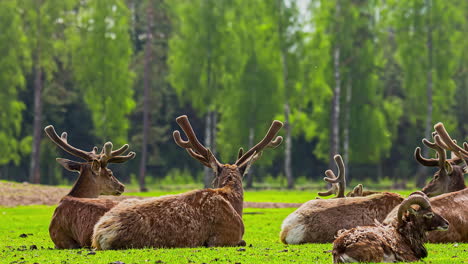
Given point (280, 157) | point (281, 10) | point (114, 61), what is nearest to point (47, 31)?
point (114, 61)

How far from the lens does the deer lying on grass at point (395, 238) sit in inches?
344

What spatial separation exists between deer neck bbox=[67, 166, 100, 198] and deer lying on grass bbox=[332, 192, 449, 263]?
4.96m

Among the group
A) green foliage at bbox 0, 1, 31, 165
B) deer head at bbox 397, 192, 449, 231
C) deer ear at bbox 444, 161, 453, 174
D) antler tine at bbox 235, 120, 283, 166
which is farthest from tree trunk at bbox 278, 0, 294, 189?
deer head at bbox 397, 192, 449, 231

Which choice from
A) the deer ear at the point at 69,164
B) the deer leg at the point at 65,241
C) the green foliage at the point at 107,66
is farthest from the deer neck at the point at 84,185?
the green foliage at the point at 107,66

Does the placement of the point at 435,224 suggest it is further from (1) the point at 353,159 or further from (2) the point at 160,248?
(1) the point at 353,159

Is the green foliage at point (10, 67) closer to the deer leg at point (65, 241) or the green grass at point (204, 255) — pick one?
the green grass at point (204, 255)

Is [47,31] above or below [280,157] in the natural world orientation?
above

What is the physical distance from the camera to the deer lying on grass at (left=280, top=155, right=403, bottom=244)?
12.1m

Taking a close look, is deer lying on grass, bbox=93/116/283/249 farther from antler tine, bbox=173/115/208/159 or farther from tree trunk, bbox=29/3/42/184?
tree trunk, bbox=29/3/42/184

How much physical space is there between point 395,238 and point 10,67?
44.0 m

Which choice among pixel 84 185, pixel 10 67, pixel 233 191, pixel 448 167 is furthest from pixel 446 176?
pixel 10 67

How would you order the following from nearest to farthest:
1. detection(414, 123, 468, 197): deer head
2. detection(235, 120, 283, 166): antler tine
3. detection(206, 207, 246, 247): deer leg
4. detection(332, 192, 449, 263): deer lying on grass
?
detection(332, 192, 449, 263): deer lying on grass < detection(206, 207, 246, 247): deer leg < detection(235, 120, 283, 166): antler tine < detection(414, 123, 468, 197): deer head

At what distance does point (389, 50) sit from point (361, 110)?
1952 cm

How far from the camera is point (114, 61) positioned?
161 ft
